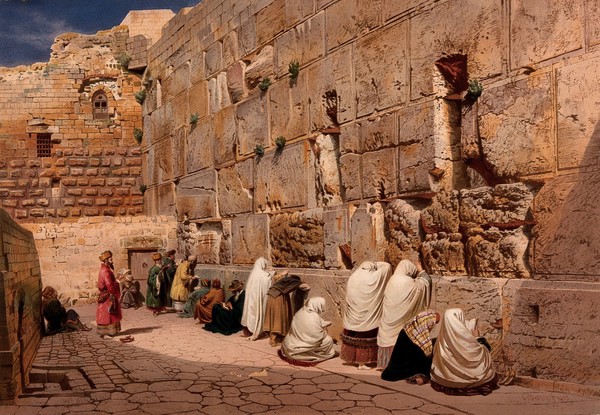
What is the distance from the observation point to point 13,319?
5875 millimetres

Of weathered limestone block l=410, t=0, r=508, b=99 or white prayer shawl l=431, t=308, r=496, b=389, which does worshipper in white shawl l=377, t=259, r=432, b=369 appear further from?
weathered limestone block l=410, t=0, r=508, b=99

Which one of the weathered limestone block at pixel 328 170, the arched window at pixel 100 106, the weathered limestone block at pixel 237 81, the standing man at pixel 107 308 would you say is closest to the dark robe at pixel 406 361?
the weathered limestone block at pixel 328 170

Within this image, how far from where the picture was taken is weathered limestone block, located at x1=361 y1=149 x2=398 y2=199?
24.9 feet

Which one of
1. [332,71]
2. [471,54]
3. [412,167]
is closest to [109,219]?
[332,71]

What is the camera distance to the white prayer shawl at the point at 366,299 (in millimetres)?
6895

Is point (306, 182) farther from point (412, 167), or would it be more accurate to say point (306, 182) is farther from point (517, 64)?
point (517, 64)

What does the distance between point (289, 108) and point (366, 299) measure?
12.5 ft

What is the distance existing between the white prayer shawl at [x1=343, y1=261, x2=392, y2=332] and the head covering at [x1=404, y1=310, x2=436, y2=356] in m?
0.93

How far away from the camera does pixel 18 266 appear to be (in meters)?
6.98

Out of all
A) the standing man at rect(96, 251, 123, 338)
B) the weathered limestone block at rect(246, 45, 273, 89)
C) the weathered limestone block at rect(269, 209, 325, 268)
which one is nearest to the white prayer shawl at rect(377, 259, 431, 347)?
the weathered limestone block at rect(269, 209, 325, 268)

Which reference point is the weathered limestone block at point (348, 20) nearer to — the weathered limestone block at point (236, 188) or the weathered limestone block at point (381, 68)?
the weathered limestone block at point (381, 68)

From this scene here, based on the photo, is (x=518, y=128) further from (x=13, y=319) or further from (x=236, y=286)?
(x=236, y=286)

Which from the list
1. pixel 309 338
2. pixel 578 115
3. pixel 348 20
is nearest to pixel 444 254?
pixel 309 338

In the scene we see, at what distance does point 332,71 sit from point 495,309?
13.3 feet
